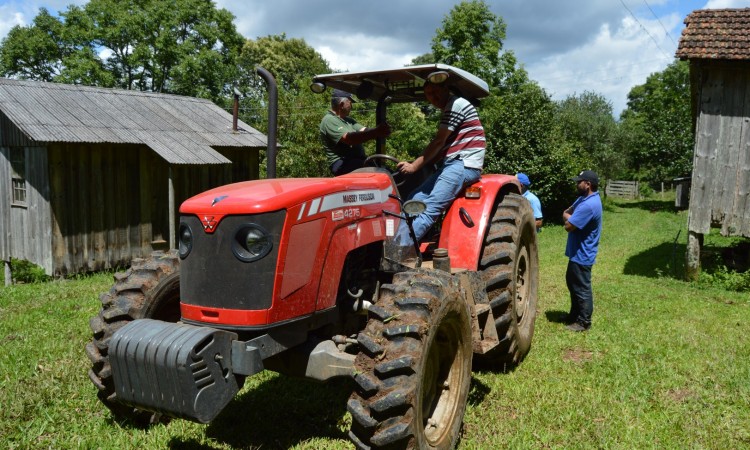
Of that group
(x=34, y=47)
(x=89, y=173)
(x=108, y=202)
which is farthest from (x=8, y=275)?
(x=34, y=47)

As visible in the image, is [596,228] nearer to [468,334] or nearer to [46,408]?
[468,334]

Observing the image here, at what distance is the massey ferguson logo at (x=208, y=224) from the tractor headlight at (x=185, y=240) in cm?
14

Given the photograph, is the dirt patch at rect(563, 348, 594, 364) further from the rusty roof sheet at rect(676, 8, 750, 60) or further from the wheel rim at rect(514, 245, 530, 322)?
the rusty roof sheet at rect(676, 8, 750, 60)

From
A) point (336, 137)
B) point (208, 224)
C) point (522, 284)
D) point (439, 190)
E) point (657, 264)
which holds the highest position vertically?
point (336, 137)

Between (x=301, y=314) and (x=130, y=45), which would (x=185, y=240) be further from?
(x=130, y=45)

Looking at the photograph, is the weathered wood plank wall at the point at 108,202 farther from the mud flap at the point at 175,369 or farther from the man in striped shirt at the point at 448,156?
the mud flap at the point at 175,369

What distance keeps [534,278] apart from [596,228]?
3.89 feet

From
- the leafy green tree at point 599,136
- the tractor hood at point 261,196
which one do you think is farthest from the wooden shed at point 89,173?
the leafy green tree at point 599,136

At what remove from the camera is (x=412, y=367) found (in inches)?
124

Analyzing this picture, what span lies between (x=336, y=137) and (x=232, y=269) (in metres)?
1.97

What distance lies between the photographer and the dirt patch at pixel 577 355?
→ 19.0 feet

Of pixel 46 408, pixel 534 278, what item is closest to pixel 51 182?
pixel 46 408

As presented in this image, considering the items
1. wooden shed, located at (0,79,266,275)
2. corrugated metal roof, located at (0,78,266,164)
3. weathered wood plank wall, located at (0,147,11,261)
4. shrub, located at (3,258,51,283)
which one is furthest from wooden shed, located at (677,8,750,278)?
weathered wood plank wall, located at (0,147,11,261)

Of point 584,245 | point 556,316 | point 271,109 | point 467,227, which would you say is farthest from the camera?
point 556,316
